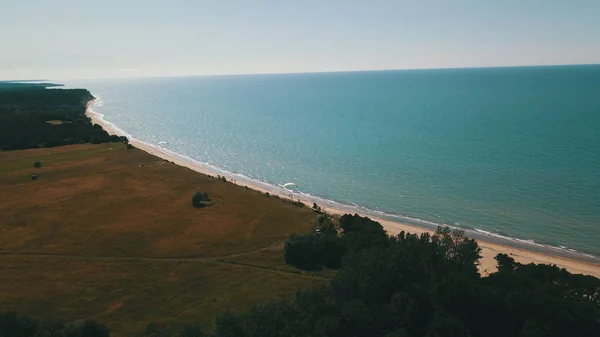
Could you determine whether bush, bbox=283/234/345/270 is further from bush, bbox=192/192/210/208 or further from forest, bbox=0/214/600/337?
bush, bbox=192/192/210/208

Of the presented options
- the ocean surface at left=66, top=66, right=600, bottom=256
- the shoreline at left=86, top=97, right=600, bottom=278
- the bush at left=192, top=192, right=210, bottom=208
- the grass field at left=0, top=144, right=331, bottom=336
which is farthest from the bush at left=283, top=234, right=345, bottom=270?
the bush at left=192, top=192, right=210, bottom=208

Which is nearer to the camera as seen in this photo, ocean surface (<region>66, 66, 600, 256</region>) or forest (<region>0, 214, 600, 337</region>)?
forest (<region>0, 214, 600, 337</region>)

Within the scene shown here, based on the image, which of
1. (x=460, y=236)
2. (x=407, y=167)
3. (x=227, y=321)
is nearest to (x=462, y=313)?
(x=460, y=236)

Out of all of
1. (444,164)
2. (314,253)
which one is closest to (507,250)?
(314,253)

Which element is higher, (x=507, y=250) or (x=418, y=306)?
(x=507, y=250)

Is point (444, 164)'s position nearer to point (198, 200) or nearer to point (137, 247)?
point (198, 200)

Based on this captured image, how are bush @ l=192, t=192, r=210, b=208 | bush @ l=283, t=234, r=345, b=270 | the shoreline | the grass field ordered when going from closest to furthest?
the grass field, bush @ l=283, t=234, r=345, b=270, the shoreline, bush @ l=192, t=192, r=210, b=208

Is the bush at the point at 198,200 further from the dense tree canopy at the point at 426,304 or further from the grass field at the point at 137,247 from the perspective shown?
the dense tree canopy at the point at 426,304

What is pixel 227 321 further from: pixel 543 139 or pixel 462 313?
pixel 543 139

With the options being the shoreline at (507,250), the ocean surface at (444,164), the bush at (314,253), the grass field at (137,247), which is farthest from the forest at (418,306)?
the ocean surface at (444,164)
